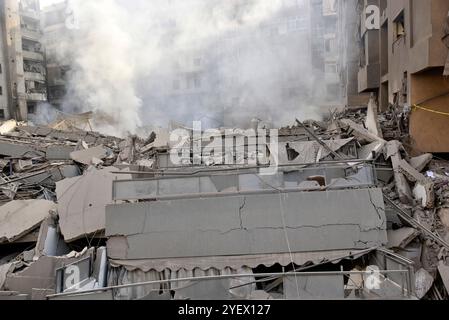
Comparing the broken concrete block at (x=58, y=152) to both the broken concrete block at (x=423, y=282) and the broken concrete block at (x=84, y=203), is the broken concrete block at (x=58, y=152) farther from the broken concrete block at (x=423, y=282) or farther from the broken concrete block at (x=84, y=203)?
the broken concrete block at (x=423, y=282)

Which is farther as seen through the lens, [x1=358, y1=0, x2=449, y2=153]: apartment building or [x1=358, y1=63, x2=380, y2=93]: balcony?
[x1=358, y1=63, x2=380, y2=93]: balcony

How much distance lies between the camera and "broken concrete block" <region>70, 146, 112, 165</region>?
12062mm

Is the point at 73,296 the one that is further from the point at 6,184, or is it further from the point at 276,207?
the point at 6,184

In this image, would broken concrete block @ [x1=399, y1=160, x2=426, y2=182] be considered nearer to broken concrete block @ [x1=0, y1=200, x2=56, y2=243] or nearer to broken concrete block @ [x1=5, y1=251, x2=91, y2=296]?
broken concrete block @ [x1=5, y1=251, x2=91, y2=296]

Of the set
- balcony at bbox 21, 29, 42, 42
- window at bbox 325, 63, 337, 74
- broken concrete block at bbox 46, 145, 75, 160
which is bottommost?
broken concrete block at bbox 46, 145, 75, 160

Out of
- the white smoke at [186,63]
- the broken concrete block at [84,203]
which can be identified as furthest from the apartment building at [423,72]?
the white smoke at [186,63]

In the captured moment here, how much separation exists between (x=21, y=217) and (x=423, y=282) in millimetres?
6266

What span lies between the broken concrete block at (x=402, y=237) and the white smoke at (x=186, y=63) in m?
29.3

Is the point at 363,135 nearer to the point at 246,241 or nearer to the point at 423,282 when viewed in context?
the point at 423,282

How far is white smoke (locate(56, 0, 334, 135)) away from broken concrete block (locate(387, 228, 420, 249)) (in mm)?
29258

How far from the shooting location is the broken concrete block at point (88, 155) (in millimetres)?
12062

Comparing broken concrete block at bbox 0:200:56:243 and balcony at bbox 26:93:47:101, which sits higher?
balcony at bbox 26:93:47:101

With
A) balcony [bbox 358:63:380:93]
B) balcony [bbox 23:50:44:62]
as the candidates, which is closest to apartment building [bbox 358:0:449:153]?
balcony [bbox 358:63:380:93]
